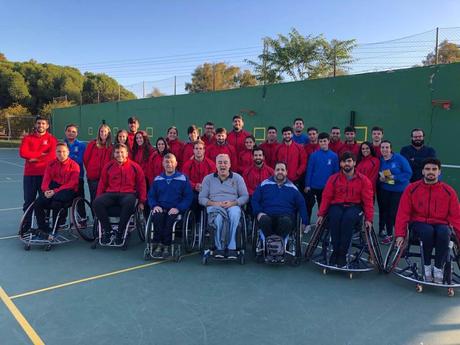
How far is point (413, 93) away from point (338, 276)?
15.2 ft

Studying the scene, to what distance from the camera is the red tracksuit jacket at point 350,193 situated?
133 inches

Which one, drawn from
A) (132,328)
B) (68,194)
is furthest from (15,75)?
(132,328)

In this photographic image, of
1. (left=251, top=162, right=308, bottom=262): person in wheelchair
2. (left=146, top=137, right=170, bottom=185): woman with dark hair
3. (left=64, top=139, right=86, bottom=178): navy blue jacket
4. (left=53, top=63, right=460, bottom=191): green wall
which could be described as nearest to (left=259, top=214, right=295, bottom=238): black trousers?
(left=251, top=162, right=308, bottom=262): person in wheelchair

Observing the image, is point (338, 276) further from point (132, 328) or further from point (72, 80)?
point (72, 80)

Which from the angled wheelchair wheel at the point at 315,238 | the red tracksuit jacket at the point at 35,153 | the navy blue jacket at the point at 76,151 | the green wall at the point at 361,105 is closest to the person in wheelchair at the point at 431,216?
the angled wheelchair wheel at the point at 315,238

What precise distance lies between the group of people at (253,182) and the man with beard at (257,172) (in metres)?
0.01

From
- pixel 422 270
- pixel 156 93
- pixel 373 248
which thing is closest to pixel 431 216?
pixel 422 270

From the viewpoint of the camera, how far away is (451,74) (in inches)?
240

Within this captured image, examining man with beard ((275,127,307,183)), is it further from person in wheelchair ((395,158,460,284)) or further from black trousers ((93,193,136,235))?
black trousers ((93,193,136,235))

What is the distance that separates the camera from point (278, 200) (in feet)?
11.8

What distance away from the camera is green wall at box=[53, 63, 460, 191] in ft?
20.3

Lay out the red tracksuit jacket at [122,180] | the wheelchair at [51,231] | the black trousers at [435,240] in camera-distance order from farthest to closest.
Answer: the red tracksuit jacket at [122,180] → the wheelchair at [51,231] → the black trousers at [435,240]

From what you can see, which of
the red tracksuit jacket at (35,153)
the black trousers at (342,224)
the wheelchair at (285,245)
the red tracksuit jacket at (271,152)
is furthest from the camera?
the red tracksuit jacket at (271,152)

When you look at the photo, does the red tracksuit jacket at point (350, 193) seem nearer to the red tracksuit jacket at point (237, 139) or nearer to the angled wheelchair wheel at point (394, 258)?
the angled wheelchair wheel at point (394, 258)
